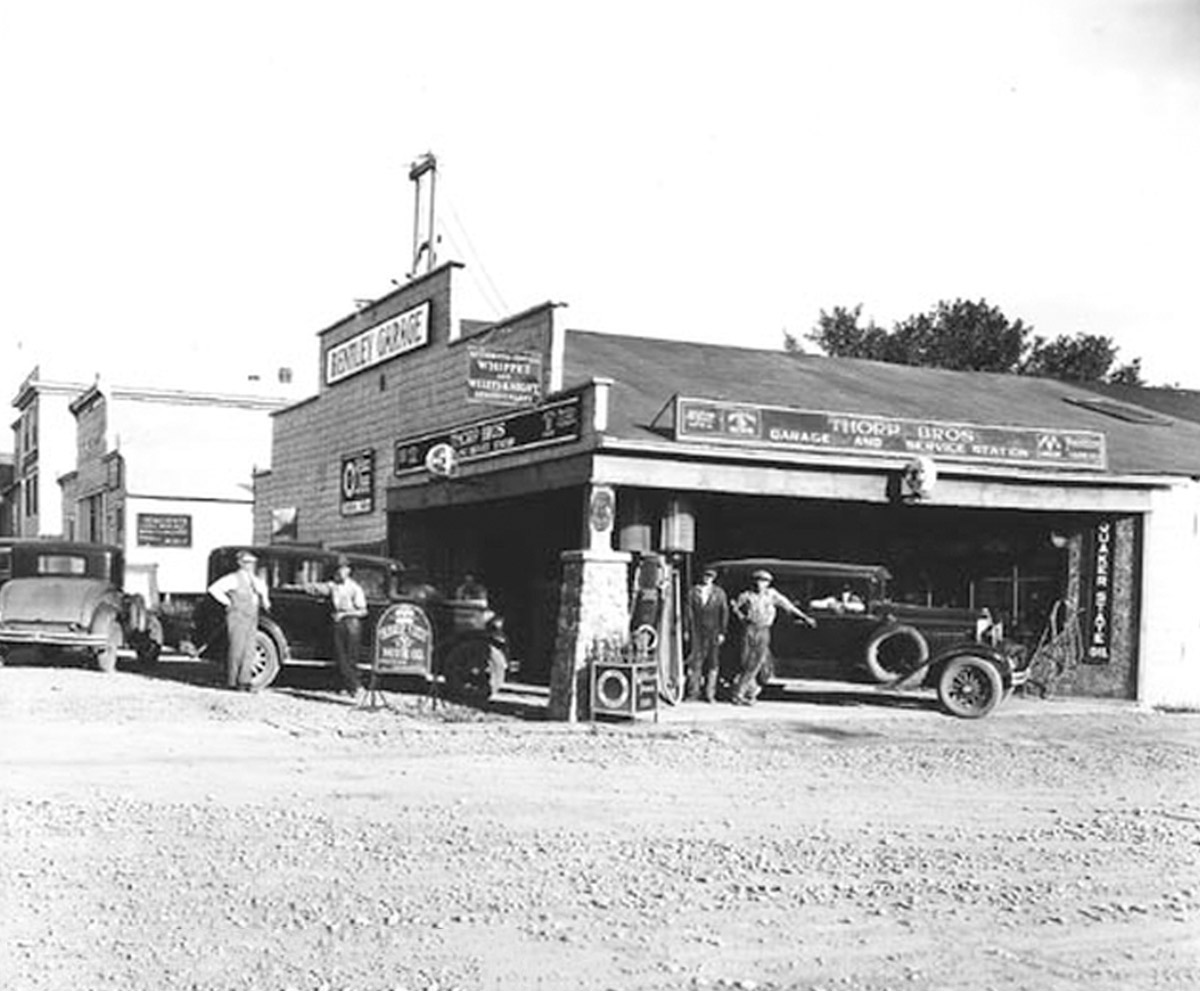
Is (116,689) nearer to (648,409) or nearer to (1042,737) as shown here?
(648,409)

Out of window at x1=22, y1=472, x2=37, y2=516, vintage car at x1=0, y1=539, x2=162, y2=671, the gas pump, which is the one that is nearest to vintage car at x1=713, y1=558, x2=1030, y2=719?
the gas pump

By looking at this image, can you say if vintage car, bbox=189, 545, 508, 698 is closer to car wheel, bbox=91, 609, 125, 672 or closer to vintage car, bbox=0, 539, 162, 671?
car wheel, bbox=91, 609, 125, 672

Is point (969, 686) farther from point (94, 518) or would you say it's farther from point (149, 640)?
point (94, 518)

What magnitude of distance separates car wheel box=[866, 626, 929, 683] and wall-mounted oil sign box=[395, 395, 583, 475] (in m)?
Result: 4.06

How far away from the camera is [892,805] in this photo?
9516 mm

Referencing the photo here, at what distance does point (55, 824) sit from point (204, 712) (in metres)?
6.05

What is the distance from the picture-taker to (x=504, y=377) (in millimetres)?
17703

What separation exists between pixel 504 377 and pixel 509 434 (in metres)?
0.89

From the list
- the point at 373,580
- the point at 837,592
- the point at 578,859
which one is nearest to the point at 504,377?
the point at 373,580

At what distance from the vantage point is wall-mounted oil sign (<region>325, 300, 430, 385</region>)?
21.8m

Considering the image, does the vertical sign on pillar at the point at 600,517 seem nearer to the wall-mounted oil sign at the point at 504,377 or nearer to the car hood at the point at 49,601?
the wall-mounted oil sign at the point at 504,377

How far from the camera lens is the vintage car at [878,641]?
51.9 ft

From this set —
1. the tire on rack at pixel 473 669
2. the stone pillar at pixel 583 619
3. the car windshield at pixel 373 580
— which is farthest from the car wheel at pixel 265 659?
the stone pillar at pixel 583 619

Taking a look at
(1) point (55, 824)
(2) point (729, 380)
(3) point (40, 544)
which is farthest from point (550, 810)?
(2) point (729, 380)
